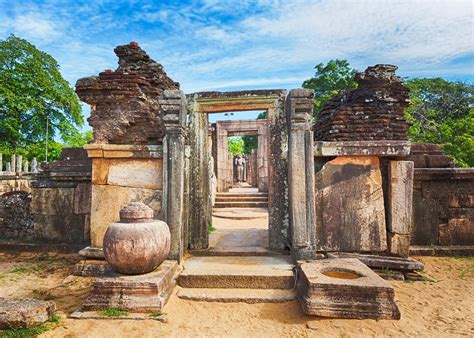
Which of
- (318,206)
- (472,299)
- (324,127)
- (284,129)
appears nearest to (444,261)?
(472,299)

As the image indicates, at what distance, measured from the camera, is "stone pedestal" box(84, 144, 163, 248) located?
14.8 ft

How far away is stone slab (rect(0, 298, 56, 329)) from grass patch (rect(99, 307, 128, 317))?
534 millimetres

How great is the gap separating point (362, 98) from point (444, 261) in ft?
10.2

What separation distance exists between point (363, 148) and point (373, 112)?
818mm

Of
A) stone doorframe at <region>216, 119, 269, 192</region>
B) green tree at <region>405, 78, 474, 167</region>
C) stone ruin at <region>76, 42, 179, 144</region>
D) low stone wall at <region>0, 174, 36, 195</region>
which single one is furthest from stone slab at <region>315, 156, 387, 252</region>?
low stone wall at <region>0, 174, 36, 195</region>

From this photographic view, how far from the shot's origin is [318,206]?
4492 millimetres

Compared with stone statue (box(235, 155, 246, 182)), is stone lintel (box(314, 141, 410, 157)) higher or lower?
lower

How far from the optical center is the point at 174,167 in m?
4.36

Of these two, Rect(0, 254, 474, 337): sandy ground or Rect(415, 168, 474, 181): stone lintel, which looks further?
Rect(415, 168, 474, 181): stone lintel

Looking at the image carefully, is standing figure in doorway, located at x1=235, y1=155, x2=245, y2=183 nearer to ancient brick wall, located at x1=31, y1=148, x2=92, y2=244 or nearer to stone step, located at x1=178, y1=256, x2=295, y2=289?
ancient brick wall, located at x1=31, y1=148, x2=92, y2=244

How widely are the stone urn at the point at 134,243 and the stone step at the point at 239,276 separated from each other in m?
0.62

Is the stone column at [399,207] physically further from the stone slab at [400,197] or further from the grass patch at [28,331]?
the grass patch at [28,331]

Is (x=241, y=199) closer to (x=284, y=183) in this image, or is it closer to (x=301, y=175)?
(x=284, y=183)

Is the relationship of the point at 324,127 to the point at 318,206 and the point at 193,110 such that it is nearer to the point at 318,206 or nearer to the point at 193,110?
the point at 318,206
